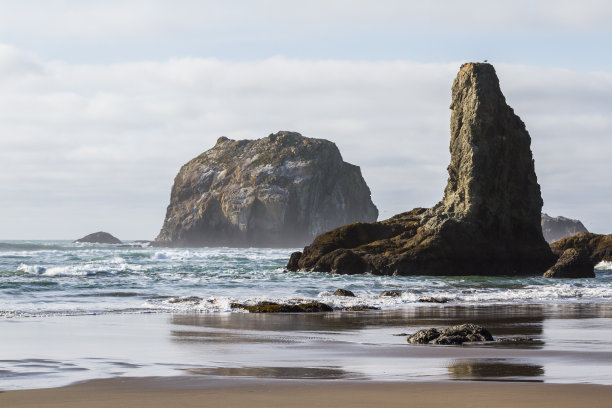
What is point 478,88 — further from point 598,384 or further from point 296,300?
point 598,384

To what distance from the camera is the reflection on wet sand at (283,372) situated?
8.04m

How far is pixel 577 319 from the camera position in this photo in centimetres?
1605

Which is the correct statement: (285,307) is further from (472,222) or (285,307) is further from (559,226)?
(559,226)

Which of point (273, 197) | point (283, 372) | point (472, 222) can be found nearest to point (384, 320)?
point (283, 372)

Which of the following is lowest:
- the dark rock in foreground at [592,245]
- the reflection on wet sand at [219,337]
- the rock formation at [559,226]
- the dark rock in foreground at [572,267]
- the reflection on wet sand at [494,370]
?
the reflection on wet sand at [219,337]

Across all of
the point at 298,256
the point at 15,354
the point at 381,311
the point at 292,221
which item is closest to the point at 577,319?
the point at 381,311

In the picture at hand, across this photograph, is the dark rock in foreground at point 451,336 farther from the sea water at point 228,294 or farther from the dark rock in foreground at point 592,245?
the dark rock in foreground at point 592,245

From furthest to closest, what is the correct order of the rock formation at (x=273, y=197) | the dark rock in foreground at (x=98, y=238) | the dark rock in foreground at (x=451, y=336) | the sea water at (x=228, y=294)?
the dark rock in foreground at (x=98, y=238)
the rock formation at (x=273, y=197)
the sea water at (x=228, y=294)
the dark rock in foreground at (x=451, y=336)

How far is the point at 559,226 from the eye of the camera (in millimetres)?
162375

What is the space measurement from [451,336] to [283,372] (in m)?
3.83

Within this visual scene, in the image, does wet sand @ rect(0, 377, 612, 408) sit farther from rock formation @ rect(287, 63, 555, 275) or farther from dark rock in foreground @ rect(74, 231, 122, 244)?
dark rock in foreground @ rect(74, 231, 122, 244)

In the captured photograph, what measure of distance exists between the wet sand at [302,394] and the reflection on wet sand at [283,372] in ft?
1.49

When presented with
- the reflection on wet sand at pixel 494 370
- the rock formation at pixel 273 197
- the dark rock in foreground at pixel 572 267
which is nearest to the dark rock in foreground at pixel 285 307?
the reflection on wet sand at pixel 494 370

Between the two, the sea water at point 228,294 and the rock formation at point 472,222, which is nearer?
the sea water at point 228,294
